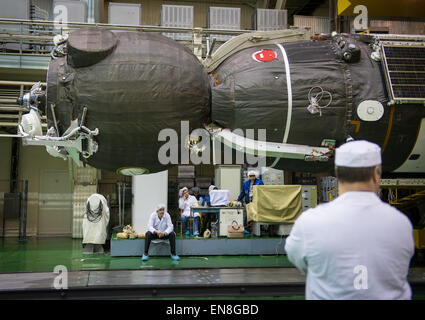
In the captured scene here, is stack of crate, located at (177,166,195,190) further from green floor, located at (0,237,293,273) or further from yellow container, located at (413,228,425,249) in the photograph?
yellow container, located at (413,228,425,249)

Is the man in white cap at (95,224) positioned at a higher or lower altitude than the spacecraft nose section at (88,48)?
lower

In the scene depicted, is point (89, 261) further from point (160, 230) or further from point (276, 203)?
point (276, 203)

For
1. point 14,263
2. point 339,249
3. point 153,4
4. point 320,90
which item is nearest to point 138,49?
point 320,90

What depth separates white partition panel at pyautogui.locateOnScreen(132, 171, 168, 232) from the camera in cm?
1118

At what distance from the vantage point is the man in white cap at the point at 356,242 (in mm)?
1864

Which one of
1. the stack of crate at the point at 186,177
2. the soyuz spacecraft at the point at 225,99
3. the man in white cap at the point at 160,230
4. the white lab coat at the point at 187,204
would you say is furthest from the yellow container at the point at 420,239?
the stack of crate at the point at 186,177

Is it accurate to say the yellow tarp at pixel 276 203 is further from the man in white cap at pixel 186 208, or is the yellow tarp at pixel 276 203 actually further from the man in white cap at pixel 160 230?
the man in white cap at pixel 160 230

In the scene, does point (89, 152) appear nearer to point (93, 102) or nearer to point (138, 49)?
point (93, 102)

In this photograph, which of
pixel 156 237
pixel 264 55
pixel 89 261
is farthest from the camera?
pixel 156 237

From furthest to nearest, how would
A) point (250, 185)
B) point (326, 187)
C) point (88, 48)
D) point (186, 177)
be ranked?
point (186, 177) → point (326, 187) → point (250, 185) → point (88, 48)

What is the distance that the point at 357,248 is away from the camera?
187 centimetres

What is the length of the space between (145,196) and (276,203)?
11.8 ft

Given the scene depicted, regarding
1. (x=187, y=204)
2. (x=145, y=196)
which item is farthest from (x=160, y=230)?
(x=145, y=196)

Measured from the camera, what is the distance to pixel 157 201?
37.4ft
